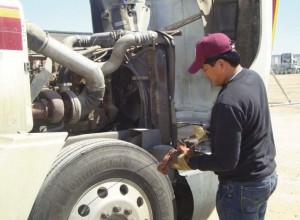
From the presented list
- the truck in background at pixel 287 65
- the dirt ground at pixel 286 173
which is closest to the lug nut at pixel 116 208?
the dirt ground at pixel 286 173

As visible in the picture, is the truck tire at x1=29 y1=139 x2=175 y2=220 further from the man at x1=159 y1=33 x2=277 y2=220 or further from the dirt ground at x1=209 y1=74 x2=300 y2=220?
the dirt ground at x1=209 y1=74 x2=300 y2=220

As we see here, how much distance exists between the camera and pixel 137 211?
357 cm

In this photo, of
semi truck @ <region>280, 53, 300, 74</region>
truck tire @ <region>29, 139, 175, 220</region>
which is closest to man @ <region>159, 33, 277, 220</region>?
truck tire @ <region>29, 139, 175, 220</region>

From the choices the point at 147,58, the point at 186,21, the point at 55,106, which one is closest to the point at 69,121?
the point at 55,106

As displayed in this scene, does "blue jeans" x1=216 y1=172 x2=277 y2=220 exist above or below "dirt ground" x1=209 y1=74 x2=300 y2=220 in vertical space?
above

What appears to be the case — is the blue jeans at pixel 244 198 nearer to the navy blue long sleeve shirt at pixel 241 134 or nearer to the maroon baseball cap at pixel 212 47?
the navy blue long sleeve shirt at pixel 241 134

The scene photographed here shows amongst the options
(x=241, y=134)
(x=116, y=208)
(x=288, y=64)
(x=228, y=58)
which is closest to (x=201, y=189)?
(x=116, y=208)

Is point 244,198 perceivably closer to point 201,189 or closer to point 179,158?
point 179,158

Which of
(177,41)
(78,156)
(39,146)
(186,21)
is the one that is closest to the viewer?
(39,146)

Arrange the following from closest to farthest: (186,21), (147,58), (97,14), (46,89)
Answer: (46,89), (147,58), (186,21), (97,14)

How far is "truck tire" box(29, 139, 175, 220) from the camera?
3238mm

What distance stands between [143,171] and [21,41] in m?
1.35

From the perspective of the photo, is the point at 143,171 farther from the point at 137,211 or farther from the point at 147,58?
the point at 147,58

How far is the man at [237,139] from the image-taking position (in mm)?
2566
